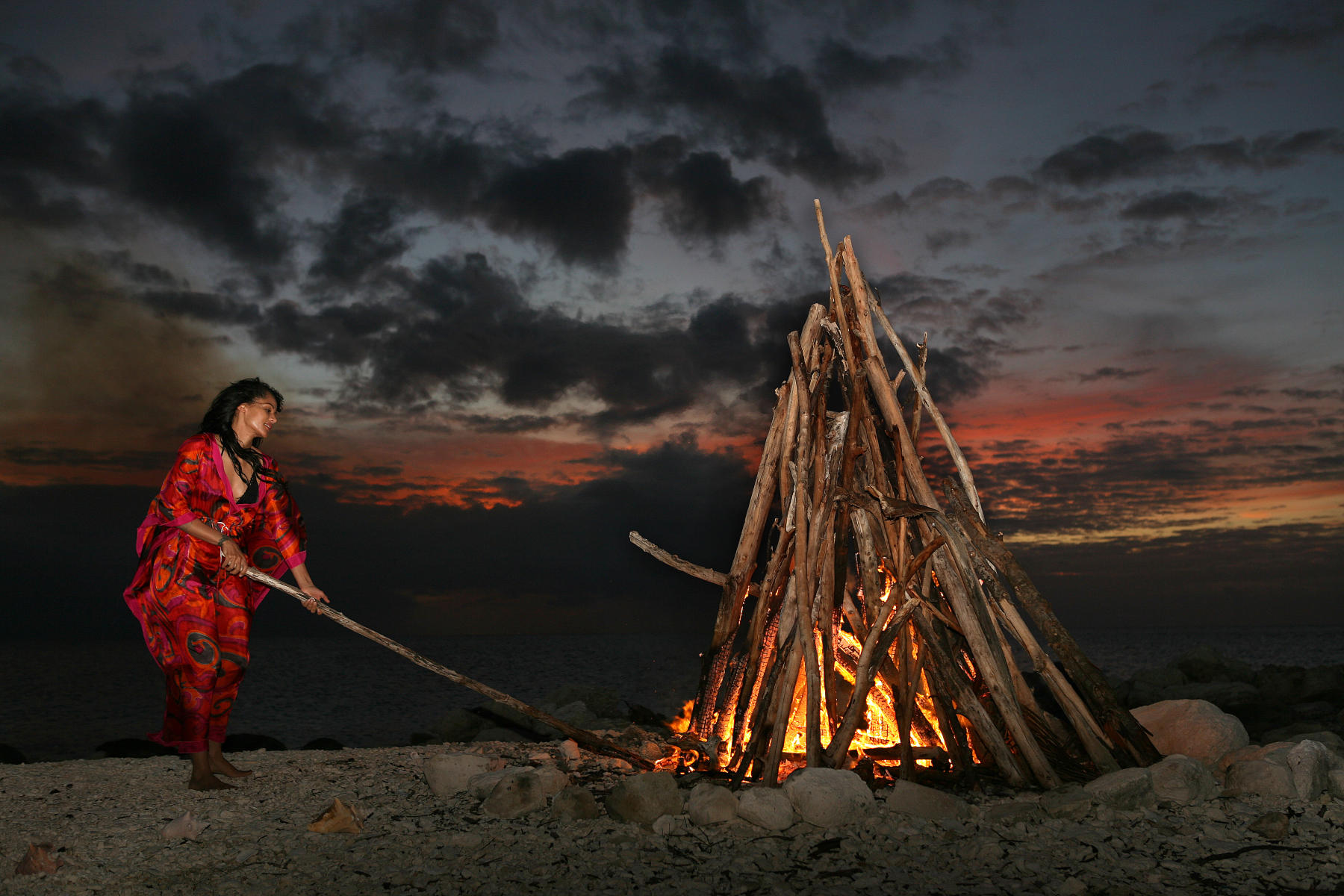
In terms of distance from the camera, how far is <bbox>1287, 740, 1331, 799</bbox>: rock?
167 inches

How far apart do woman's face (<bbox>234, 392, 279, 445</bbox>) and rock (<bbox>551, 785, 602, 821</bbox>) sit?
9.34 feet

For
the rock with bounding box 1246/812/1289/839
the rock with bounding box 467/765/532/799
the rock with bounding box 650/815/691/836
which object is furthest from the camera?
the rock with bounding box 467/765/532/799

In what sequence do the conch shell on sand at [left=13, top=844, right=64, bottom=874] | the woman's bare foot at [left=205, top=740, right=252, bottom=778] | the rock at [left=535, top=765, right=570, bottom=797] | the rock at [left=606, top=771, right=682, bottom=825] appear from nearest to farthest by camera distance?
1. the conch shell on sand at [left=13, top=844, right=64, bottom=874]
2. the rock at [left=606, top=771, right=682, bottom=825]
3. the rock at [left=535, top=765, right=570, bottom=797]
4. the woman's bare foot at [left=205, top=740, right=252, bottom=778]

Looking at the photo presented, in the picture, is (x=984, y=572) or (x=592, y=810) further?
(x=984, y=572)

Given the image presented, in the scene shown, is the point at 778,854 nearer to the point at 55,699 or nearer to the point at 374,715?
the point at 374,715

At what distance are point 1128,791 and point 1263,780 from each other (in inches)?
32.6

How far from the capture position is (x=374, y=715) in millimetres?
14773

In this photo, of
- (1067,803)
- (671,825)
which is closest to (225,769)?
(671,825)

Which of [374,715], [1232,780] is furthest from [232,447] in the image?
[374,715]

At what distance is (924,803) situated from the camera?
407cm

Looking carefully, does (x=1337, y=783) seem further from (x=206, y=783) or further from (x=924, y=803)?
(x=206, y=783)

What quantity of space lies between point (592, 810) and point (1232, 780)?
336cm

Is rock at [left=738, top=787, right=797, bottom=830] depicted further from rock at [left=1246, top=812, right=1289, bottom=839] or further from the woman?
the woman

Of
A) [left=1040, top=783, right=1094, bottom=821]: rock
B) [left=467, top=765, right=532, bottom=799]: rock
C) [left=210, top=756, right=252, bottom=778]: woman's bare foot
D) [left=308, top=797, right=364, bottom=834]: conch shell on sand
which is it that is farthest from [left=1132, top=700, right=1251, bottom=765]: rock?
[left=210, top=756, right=252, bottom=778]: woman's bare foot
